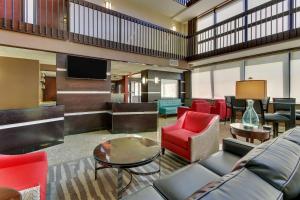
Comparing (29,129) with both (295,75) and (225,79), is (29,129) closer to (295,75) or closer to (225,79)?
(225,79)

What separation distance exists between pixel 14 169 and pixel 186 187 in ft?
5.29

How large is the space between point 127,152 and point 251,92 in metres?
2.00

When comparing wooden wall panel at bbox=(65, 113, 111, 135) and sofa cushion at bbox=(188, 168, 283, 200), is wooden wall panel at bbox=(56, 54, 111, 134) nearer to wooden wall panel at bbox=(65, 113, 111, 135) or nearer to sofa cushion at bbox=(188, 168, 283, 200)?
wooden wall panel at bbox=(65, 113, 111, 135)

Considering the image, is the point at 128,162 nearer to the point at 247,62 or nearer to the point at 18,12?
the point at 18,12

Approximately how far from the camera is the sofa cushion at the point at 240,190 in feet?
1.97

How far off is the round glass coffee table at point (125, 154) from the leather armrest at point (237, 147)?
872 mm

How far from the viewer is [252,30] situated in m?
5.14

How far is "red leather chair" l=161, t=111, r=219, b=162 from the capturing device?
8.02ft

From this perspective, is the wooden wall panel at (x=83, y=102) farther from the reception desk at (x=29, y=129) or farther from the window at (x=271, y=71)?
the window at (x=271, y=71)

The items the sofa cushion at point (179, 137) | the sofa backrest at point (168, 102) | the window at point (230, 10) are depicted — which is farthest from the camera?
the sofa backrest at point (168, 102)

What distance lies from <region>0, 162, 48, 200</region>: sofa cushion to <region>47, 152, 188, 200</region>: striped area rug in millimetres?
496

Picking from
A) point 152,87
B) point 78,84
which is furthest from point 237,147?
point 152,87

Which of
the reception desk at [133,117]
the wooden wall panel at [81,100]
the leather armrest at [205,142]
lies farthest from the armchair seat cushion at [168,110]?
the leather armrest at [205,142]

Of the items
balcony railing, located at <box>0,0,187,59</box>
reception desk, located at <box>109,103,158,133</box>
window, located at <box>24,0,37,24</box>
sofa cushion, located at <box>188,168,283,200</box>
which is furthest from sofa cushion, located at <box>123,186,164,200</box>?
window, located at <box>24,0,37,24</box>
